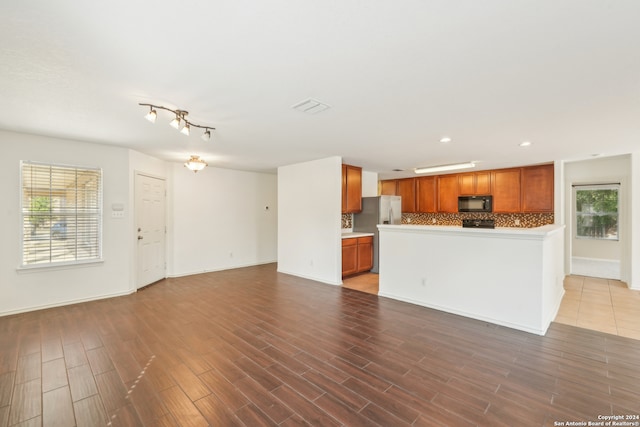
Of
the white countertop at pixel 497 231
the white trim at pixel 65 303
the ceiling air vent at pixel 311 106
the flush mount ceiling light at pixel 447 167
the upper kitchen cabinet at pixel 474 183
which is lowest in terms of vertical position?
the white trim at pixel 65 303

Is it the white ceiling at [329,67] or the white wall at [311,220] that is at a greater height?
the white ceiling at [329,67]

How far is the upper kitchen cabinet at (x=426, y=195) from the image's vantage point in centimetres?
743

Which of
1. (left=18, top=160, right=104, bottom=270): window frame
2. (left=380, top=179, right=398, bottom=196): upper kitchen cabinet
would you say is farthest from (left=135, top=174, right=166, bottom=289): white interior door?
(left=380, top=179, right=398, bottom=196): upper kitchen cabinet

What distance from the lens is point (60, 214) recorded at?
3994mm

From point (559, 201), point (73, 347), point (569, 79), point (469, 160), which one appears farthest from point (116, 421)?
point (559, 201)

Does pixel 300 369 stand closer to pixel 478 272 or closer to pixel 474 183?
pixel 478 272

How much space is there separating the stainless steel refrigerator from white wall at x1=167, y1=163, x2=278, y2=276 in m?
2.58

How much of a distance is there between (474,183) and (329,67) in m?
6.17

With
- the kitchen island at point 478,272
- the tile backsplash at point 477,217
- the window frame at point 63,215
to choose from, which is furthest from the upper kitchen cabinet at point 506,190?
the window frame at point 63,215

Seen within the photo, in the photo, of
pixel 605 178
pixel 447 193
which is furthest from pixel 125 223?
pixel 605 178

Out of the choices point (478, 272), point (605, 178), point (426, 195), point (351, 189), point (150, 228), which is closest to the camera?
point (478, 272)

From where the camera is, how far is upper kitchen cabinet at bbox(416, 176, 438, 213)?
743 centimetres

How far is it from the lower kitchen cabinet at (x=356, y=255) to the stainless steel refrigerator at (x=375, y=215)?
139mm

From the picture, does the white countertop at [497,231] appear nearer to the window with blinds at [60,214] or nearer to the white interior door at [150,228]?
the white interior door at [150,228]
